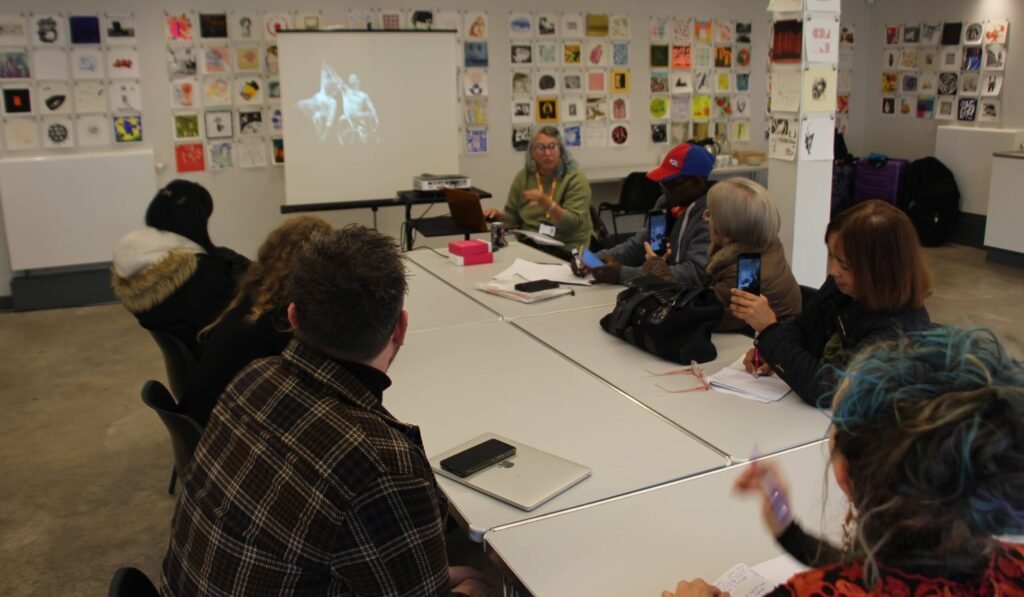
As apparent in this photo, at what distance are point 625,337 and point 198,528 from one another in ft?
5.56

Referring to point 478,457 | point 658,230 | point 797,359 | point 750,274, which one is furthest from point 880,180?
point 478,457

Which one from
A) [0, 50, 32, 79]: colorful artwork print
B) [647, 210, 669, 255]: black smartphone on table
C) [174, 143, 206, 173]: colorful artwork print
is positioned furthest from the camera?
[174, 143, 206, 173]: colorful artwork print

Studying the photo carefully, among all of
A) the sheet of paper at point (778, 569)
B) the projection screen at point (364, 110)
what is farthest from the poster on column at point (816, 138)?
the sheet of paper at point (778, 569)

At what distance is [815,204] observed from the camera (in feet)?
15.7

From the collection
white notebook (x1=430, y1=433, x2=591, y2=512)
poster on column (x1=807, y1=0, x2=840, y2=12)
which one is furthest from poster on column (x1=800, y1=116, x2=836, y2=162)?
white notebook (x1=430, y1=433, x2=591, y2=512)

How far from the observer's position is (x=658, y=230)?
3.88 meters

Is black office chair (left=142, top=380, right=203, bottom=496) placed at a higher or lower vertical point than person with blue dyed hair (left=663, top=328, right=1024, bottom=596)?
lower

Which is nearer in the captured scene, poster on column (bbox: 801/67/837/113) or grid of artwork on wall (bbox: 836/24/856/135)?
poster on column (bbox: 801/67/837/113)

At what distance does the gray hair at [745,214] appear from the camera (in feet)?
9.77

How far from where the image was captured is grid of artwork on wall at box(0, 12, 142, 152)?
5.98 m

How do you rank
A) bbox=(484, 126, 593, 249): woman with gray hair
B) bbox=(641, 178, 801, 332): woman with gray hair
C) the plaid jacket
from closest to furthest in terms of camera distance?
the plaid jacket, bbox=(641, 178, 801, 332): woman with gray hair, bbox=(484, 126, 593, 249): woman with gray hair

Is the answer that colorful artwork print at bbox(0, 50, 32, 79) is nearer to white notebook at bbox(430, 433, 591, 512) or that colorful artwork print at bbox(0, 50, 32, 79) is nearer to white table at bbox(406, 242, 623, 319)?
white table at bbox(406, 242, 623, 319)

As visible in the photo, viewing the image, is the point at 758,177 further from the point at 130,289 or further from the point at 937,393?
the point at 937,393

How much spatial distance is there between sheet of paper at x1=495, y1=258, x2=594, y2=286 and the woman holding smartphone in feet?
4.48
